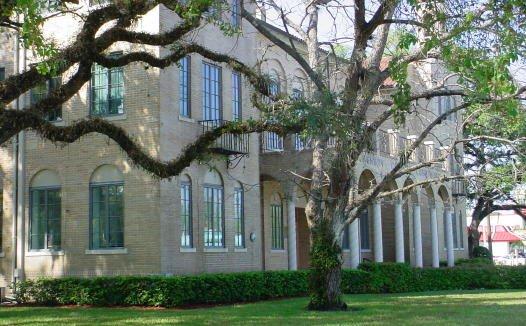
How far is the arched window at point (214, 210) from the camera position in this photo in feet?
77.5

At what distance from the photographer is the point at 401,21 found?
15.3 m

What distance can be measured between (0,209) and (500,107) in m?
16.7

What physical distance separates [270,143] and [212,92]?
14.4 ft

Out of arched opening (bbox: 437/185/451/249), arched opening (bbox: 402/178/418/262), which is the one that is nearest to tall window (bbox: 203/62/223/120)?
arched opening (bbox: 402/178/418/262)

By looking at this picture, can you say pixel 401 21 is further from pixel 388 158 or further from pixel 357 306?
pixel 388 158

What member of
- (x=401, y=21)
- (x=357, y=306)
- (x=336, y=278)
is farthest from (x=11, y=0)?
(x=357, y=306)

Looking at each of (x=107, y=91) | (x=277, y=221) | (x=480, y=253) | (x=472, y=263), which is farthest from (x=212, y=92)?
(x=480, y=253)

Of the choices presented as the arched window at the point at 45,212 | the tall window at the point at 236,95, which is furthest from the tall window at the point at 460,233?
the arched window at the point at 45,212

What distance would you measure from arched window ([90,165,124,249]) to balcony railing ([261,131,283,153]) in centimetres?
683

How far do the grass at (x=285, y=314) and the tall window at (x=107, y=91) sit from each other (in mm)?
6095

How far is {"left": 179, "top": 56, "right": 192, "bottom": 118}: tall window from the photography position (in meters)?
23.0

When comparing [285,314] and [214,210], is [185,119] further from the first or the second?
[285,314]

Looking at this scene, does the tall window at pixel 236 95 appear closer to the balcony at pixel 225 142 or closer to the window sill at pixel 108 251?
the balcony at pixel 225 142

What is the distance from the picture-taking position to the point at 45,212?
77.3 feet
